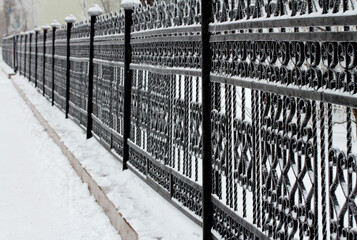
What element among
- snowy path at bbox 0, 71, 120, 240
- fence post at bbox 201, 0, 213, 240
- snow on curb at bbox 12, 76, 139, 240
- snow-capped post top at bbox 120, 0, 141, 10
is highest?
snow-capped post top at bbox 120, 0, 141, 10

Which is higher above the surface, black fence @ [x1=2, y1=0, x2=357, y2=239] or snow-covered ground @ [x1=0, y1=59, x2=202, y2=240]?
black fence @ [x1=2, y1=0, x2=357, y2=239]

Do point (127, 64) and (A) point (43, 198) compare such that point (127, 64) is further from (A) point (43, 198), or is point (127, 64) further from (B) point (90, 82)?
(B) point (90, 82)

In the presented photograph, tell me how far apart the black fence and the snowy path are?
0.70m

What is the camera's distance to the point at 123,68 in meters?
6.45

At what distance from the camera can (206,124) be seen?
3873 mm

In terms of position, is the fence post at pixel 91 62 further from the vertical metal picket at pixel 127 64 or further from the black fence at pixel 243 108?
the vertical metal picket at pixel 127 64

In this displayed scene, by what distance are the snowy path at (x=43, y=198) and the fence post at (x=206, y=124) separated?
1.24 meters

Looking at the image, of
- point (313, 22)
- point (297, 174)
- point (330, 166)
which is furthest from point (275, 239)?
point (313, 22)

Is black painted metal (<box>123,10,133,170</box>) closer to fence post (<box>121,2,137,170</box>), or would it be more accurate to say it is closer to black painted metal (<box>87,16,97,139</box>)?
fence post (<box>121,2,137,170</box>)

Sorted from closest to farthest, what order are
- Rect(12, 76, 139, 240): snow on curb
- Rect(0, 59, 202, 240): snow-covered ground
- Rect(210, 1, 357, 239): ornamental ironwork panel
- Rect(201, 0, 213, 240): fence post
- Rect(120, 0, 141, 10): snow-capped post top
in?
Rect(210, 1, 357, 239): ornamental ironwork panel → Rect(201, 0, 213, 240): fence post → Rect(0, 59, 202, 240): snow-covered ground → Rect(12, 76, 139, 240): snow on curb → Rect(120, 0, 141, 10): snow-capped post top

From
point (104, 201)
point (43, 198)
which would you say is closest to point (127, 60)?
point (104, 201)

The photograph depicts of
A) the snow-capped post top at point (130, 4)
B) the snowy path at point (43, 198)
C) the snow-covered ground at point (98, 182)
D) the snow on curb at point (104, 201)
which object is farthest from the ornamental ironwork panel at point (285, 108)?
the snow-capped post top at point (130, 4)

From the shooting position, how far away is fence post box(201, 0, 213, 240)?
380 centimetres

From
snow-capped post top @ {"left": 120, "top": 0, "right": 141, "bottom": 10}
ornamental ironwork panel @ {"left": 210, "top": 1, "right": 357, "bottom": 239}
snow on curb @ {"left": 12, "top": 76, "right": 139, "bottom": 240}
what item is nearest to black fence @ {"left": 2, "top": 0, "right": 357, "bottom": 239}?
ornamental ironwork panel @ {"left": 210, "top": 1, "right": 357, "bottom": 239}
